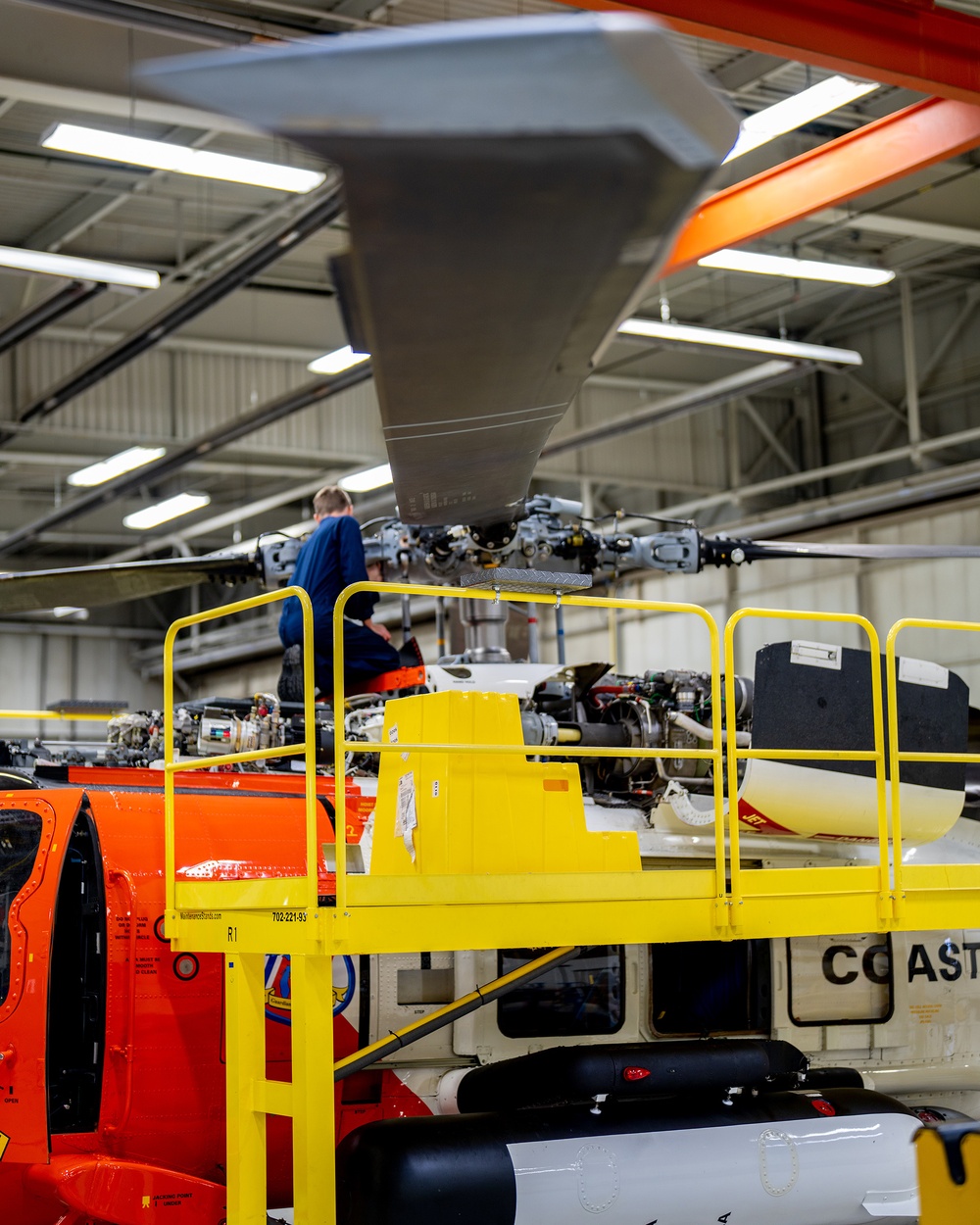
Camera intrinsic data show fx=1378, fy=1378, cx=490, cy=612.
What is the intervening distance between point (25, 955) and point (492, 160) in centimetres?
456

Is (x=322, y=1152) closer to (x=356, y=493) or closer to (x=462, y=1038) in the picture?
(x=462, y=1038)

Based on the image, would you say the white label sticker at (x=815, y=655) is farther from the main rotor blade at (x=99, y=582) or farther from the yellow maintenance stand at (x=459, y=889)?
the main rotor blade at (x=99, y=582)

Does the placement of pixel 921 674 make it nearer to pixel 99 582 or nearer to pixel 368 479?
pixel 99 582

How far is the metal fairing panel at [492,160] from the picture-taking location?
2520mm

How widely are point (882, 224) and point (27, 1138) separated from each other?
549 inches

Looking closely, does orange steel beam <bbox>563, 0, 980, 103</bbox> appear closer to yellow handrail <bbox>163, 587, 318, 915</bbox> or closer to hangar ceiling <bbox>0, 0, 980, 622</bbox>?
hangar ceiling <bbox>0, 0, 980, 622</bbox>

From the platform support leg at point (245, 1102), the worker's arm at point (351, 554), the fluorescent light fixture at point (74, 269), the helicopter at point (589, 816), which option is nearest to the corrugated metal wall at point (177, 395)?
the fluorescent light fixture at point (74, 269)

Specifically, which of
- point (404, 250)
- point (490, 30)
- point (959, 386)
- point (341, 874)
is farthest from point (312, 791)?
point (959, 386)

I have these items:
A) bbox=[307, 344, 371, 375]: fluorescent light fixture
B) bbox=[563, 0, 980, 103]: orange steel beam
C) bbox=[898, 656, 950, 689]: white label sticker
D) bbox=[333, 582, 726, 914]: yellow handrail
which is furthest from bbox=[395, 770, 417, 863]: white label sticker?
bbox=[307, 344, 371, 375]: fluorescent light fixture

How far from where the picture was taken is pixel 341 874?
5.40m

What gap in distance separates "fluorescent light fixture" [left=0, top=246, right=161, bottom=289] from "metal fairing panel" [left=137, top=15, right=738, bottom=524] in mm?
9994

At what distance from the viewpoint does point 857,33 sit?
9211mm

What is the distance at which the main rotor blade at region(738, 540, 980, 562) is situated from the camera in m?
8.01

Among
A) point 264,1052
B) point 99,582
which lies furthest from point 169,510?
point 264,1052
